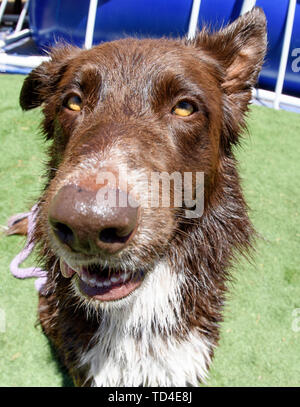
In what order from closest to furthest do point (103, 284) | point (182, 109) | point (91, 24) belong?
point (103, 284), point (182, 109), point (91, 24)

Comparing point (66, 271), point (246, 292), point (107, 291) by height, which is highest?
point (107, 291)

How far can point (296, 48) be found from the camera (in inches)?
289

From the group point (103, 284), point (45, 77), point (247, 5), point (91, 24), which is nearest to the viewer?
point (103, 284)

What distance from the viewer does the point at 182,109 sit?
2.06 metres

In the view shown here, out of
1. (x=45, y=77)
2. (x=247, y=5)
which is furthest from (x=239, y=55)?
(x=247, y=5)

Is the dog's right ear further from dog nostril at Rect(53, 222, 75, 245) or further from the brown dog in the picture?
dog nostril at Rect(53, 222, 75, 245)

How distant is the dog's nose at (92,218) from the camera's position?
1348 millimetres

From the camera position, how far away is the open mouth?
187 centimetres

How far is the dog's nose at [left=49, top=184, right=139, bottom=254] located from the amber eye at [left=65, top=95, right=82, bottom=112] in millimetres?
897

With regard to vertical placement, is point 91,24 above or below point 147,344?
above

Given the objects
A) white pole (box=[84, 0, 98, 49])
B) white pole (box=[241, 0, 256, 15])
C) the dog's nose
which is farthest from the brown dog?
white pole (box=[241, 0, 256, 15])

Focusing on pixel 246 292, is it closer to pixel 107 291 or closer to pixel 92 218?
pixel 107 291

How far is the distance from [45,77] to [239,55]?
1418 millimetres

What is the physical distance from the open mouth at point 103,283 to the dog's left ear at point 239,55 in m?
1.27
